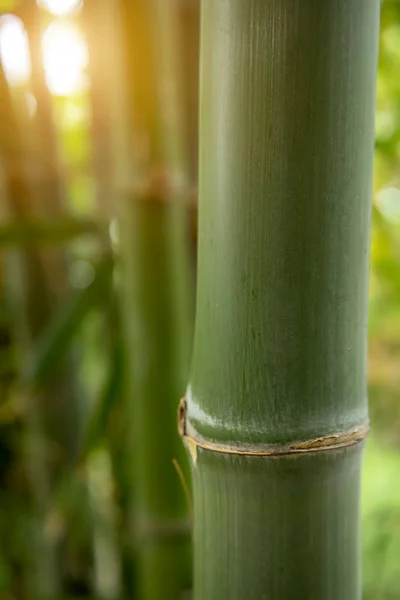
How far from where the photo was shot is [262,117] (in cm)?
21

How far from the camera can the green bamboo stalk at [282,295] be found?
0.21m

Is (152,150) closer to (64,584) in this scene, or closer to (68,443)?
(68,443)

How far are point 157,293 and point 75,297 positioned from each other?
18 cm

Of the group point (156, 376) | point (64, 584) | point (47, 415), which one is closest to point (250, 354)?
point (156, 376)

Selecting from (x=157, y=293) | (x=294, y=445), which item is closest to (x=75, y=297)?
(x=157, y=293)

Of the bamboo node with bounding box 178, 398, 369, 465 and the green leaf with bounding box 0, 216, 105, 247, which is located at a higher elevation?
the green leaf with bounding box 0, 216, 105, 247

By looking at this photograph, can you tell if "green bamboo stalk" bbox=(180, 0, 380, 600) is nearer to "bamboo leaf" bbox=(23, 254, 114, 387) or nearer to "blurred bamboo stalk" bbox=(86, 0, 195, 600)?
"blurred bamboo stalk" bbox=(86, 0, 195, 600)

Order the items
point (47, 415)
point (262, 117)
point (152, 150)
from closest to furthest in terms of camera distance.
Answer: point (262, 117) < point (152, 150) < point (47, 415)

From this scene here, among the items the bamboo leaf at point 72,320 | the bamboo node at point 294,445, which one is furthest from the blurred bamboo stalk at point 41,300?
the bamboo node at point 294,445

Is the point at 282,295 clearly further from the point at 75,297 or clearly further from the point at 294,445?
the point at 75,297

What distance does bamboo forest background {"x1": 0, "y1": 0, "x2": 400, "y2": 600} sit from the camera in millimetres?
547

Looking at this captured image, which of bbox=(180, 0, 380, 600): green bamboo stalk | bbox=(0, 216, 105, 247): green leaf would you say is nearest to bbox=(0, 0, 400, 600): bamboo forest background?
bbox=(0, 216, 105, 247): green leaf

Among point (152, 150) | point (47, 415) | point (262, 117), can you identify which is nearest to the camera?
point (262, 117)

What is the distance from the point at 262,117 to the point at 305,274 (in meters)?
0.05
